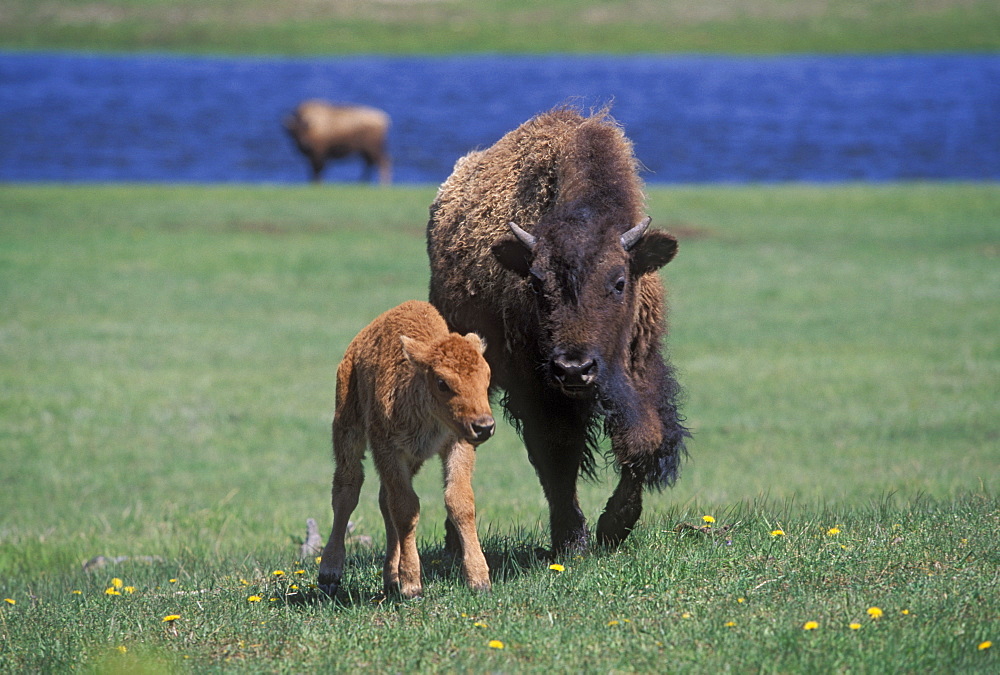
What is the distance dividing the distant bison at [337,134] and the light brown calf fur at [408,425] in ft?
109

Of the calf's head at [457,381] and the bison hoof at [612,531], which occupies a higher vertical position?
the calf's head at [457,381]

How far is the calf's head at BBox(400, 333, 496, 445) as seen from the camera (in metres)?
5.19

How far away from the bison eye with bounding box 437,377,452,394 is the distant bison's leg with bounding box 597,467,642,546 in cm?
176

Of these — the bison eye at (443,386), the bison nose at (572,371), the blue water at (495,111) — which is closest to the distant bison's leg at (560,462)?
the bison nose at (572,371)

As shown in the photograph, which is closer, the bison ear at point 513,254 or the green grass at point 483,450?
the green grass at point 483,450

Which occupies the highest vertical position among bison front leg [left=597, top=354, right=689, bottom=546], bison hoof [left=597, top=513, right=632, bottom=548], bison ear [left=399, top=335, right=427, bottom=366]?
bison ear [left=399, top=335, right=427, bottom=366]

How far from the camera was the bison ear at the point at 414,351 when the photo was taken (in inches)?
216

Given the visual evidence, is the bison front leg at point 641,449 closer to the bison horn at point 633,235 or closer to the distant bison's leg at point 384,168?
the bison horn at point 633,235

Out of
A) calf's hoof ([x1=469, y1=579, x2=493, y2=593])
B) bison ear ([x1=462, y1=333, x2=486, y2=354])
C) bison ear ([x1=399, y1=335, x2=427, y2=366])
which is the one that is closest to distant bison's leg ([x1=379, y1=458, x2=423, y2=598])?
calf's hoof ([x1=469, y1=579, x2=493, y2=593])

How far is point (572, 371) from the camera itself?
19.2 feet

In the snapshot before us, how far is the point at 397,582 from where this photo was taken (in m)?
5.93

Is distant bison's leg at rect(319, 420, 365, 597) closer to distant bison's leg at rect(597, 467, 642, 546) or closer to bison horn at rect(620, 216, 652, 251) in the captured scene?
distant bison's leg at rect(597, 467, 642, 546)

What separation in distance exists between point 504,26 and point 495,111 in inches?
1532

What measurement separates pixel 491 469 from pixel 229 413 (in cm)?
338
